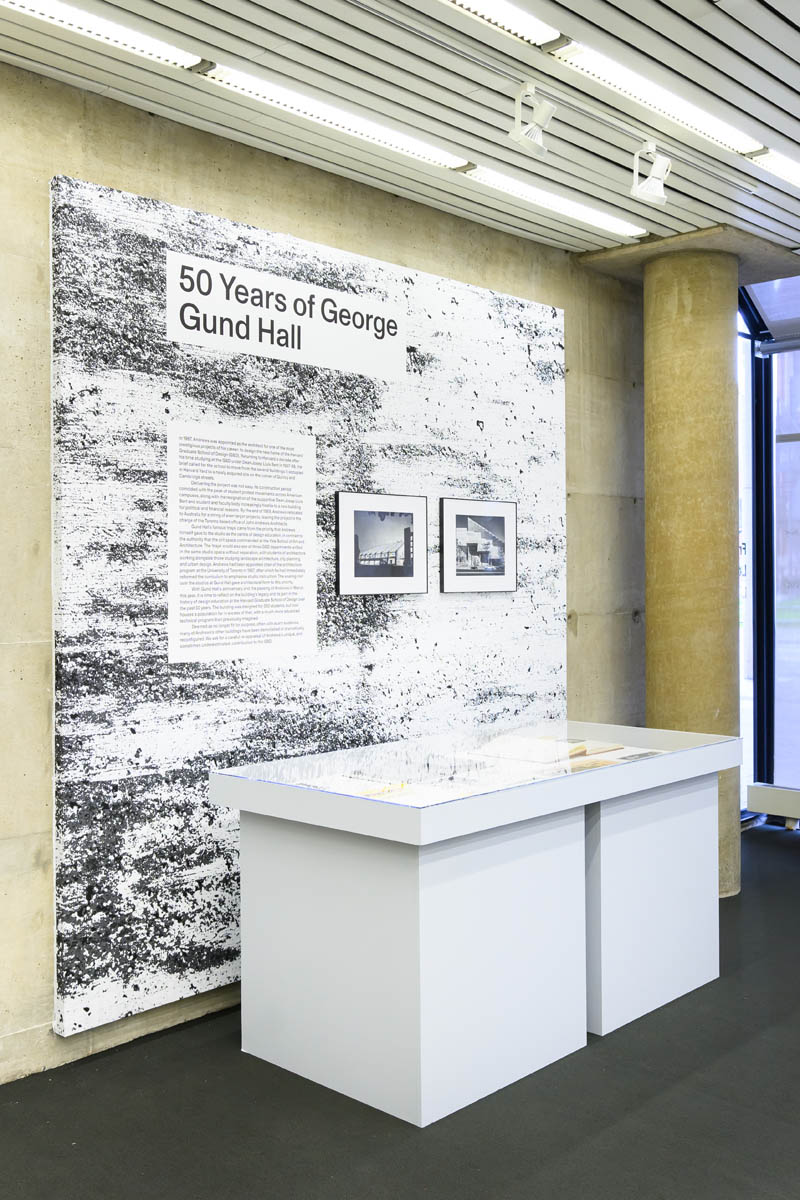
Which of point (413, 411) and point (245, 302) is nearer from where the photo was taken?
point (245, 302)

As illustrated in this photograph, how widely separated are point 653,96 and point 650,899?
326cm

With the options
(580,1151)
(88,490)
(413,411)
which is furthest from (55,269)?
(580,1151)

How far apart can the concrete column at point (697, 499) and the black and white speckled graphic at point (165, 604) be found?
4.31 ft

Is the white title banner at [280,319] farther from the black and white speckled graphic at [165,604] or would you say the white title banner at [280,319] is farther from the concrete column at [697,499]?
A: the concrete column at [697,499]

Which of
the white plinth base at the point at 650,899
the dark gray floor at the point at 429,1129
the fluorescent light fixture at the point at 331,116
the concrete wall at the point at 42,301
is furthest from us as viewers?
the white plinth base at the point at 650,899

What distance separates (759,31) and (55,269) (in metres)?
2.64

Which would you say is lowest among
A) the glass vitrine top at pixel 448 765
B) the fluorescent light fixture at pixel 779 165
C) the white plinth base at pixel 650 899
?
the white plinth base at pixel 650 899

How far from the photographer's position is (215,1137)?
3.50m

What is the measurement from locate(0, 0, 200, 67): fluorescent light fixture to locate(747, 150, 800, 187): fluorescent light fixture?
2626 millimetres

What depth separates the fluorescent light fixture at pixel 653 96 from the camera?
13.1ft

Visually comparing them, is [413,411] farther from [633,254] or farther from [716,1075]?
[716,1075]

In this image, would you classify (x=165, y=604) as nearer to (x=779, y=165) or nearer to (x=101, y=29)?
(x=101, y=29)

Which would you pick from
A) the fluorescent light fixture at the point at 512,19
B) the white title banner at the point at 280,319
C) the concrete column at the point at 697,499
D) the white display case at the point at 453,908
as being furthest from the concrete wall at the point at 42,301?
the fluorescent light fixture at the point at 512,19

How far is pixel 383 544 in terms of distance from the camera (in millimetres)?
5238
